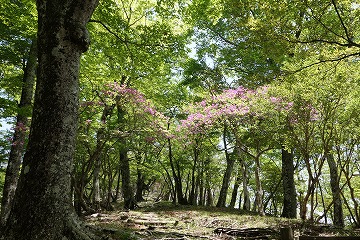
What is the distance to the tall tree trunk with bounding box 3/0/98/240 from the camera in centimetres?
318

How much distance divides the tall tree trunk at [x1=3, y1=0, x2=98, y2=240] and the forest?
1 centimetres

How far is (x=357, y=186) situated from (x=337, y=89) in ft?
52.8

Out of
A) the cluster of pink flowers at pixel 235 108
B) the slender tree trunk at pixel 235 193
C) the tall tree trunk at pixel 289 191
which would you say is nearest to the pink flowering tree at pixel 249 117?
the cluster of pink flowers at pixel 235 108

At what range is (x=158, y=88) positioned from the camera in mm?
17094

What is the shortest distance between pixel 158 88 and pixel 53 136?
13.9 metres

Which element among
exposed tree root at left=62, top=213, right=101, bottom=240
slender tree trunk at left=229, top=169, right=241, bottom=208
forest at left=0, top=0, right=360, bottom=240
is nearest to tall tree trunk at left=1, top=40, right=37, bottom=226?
forest at left=0, top=0, right=360, bottom=240

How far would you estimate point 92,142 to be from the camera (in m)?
11.5

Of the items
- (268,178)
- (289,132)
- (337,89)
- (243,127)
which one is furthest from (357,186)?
(337,89)

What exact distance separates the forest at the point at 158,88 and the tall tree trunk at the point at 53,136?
0.01 m

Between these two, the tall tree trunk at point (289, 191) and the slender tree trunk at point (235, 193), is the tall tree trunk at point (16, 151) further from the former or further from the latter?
the slender tree trunk at point (235, 193)

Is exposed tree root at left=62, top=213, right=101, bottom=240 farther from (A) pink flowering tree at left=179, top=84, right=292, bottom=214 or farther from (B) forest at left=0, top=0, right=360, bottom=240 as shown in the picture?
(A) pink flowering tree at left=179, top=84, right=292, bottom=214

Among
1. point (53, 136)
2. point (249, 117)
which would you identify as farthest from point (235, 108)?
point (53, 136)

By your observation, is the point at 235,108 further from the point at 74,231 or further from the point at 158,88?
the point at 74,231

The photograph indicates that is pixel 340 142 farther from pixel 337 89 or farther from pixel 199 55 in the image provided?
pixel 199 55
